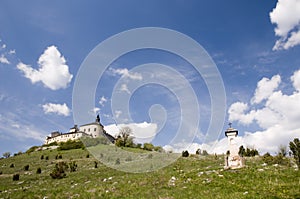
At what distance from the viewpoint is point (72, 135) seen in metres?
126

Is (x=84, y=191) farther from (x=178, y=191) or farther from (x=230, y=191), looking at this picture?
(x=230, y=191)

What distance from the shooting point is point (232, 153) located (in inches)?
785

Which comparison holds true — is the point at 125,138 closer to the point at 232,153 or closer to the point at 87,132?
the point at 87,132

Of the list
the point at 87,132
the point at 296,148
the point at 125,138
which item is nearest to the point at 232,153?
the point at 296,148

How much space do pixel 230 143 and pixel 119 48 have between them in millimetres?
11608

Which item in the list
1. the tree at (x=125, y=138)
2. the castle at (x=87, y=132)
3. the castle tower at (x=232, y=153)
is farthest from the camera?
the castle at (x=87, y=132)

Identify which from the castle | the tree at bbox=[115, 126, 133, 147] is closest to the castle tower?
the tree at bbox=[115, 126, 133, 147]

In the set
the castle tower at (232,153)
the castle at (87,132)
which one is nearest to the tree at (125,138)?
the castle at (87,132)

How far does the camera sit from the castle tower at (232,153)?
19297 mm

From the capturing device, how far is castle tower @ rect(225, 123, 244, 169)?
63.3 feet

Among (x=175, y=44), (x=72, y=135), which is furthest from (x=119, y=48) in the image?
(x=72, y=135)

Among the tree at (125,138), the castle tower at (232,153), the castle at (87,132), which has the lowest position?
the castle tower at (232,153)

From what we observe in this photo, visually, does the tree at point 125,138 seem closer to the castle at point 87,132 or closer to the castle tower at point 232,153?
the castle at point 87,132

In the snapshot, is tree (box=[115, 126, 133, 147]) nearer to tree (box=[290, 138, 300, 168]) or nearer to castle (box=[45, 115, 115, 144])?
castle (box=[45, 115, 115, 144])
